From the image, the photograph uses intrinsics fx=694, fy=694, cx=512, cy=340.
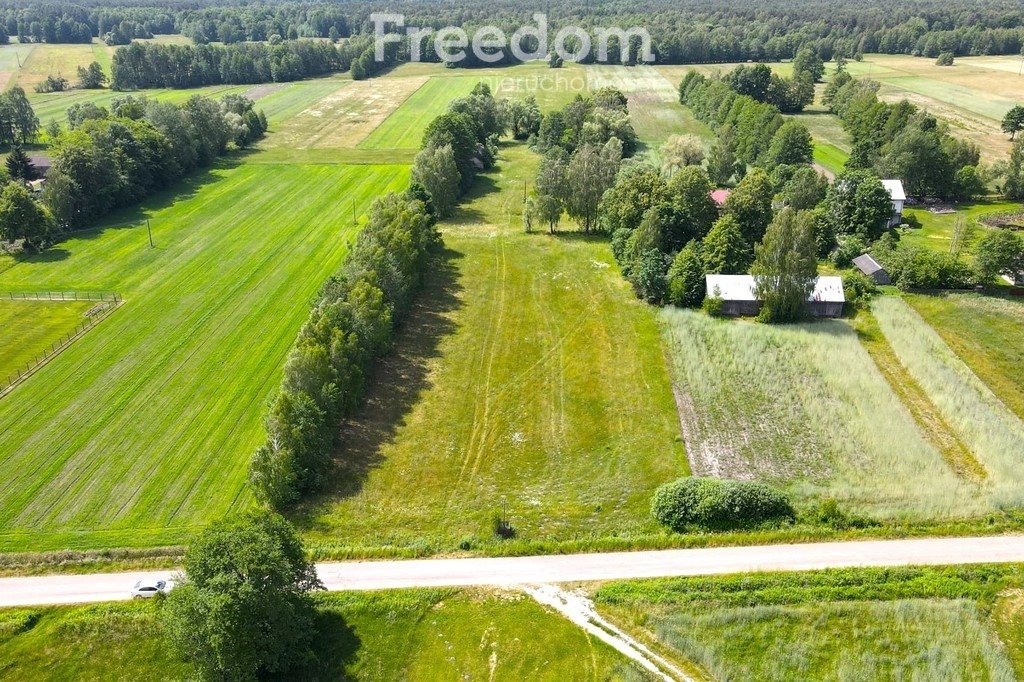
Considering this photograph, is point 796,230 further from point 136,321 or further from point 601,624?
point 136,321

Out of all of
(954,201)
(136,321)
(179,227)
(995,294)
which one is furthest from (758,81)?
(136,321)

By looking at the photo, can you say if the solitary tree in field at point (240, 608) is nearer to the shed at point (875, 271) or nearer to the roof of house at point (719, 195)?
the shed at point (875, 271)

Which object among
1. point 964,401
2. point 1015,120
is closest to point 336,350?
point 964,401

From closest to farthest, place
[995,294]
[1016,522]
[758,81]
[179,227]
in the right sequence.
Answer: [1016,522] → [995,294] → [179,227] → [758,81]

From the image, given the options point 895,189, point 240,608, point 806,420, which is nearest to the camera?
point 240,608

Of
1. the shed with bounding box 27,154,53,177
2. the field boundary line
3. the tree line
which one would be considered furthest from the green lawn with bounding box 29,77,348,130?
the field boundary line

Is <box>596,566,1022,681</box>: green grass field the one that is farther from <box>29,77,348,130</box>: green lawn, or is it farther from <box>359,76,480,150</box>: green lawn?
<box>29,77,348,130</box>: green lawn

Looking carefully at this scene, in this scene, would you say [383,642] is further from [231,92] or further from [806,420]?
[231,92]
